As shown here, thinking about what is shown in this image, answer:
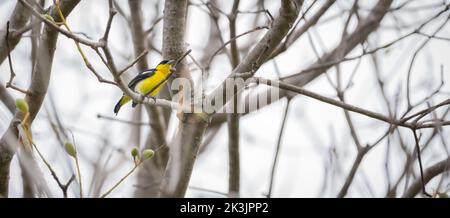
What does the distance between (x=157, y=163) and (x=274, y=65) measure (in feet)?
7.56

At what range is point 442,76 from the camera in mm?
3246

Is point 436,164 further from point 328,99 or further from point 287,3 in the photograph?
point 287,3

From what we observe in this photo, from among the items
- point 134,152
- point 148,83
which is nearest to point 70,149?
point 134,152

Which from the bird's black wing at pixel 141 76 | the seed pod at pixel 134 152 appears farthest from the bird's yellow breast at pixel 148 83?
the seed pod at pixel 134 152

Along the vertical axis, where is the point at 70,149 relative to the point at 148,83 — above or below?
below

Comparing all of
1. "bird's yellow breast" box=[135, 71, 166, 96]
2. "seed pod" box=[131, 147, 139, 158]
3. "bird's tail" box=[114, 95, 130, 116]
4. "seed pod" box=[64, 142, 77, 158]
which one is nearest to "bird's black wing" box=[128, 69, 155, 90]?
"bird's yellow breast" box=[135, 71, 166, 96]

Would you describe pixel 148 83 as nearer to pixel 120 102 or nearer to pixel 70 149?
pixel 120 102

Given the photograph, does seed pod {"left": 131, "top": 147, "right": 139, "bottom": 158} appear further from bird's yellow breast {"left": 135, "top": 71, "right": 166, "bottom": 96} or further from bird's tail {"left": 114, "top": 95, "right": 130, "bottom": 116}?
bird's tail {"left": 114, "top": 95, "right": 130, "bottom": 116}

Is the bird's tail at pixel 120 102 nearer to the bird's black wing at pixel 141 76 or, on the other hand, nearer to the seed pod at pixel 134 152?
the bird's black wing at pixel 141 76

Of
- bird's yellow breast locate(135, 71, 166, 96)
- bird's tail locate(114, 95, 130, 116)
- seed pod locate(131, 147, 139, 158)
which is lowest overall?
seed pod locate(131, 147, 139, 158)

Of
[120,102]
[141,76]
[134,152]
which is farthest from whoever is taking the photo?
[120,102]

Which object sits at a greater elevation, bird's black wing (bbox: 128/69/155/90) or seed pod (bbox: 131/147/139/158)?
bird's black wing (bbox: 128/69/155/90)

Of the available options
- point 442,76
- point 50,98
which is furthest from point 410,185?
point 50,98
